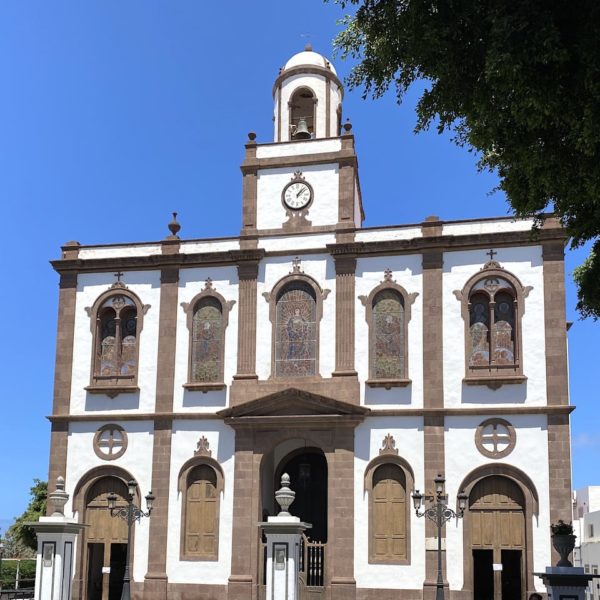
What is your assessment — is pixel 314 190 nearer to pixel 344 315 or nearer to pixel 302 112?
pixel 302 112

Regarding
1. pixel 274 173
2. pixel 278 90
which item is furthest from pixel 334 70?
pixel 274 173

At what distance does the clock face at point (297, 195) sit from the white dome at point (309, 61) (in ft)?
16.1

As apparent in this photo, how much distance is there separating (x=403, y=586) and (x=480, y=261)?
1012 centimetres

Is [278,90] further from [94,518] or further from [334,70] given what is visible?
[94,518]

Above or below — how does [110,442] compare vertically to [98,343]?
below

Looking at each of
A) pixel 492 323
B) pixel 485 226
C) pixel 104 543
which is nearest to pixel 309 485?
pixel 104 543

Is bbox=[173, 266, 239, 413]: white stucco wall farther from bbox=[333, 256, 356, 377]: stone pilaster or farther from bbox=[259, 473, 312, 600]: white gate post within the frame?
bbox=[259, 473, 312, 600]: white gate post

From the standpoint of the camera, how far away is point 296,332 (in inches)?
1168

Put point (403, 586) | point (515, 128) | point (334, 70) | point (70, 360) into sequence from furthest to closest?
point (334, 70) → point (70, 360) → point (403, 586) → point (515, 128)

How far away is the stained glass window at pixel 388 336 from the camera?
2855 centimetres

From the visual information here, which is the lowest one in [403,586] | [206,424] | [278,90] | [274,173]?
[403,586]

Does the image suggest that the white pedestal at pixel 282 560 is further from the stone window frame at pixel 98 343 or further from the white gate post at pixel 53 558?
the stone window frame at pixel 98 343

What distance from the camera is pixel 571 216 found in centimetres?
1427

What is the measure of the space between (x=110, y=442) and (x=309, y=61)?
15.2 m
